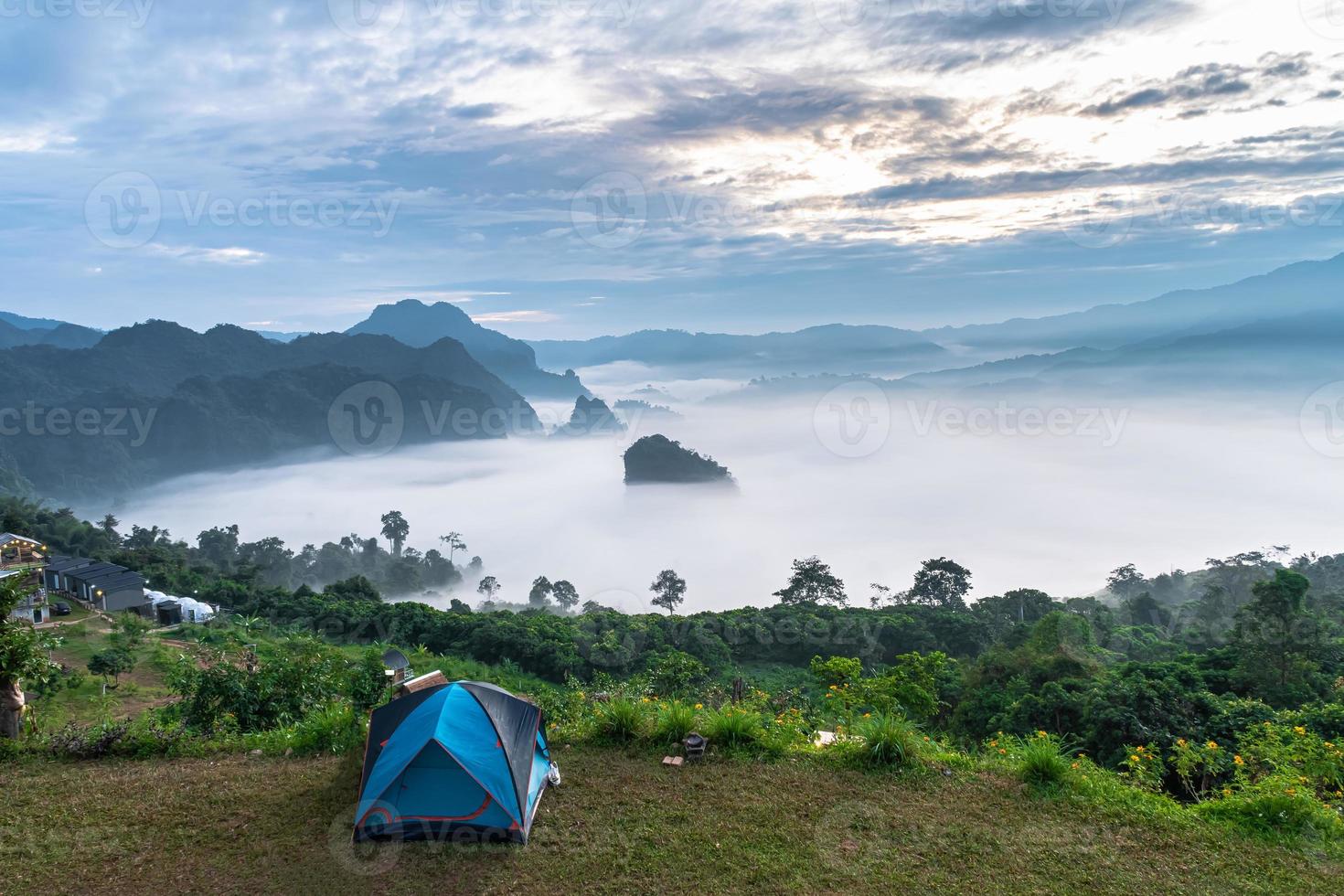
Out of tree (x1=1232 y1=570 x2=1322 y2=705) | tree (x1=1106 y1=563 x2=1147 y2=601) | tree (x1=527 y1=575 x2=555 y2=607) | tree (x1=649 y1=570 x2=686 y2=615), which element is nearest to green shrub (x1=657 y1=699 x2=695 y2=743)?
tree (x1=1232 y1=570 x2=1322 y2=705)

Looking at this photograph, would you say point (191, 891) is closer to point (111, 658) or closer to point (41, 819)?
point (41, 819)

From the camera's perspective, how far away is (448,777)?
621 cm

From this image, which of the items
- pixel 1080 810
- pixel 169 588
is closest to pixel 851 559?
pixel 169 588

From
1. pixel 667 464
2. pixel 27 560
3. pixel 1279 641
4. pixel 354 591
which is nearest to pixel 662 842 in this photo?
pixel 1279 641

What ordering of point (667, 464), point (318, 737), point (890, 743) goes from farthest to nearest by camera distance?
point (667, 464), point (318, 737), point (890, 743)

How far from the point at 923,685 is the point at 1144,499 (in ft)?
550

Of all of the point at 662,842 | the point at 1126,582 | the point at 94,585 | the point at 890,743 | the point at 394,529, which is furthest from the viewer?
the point at 394,529

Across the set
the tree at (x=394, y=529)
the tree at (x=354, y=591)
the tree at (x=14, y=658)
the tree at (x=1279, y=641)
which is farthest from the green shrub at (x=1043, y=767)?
the tree at (x=394, y=529)

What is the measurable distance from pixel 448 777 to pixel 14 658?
5886 millimetres

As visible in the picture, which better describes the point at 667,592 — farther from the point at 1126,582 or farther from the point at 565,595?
the point at 1126,582

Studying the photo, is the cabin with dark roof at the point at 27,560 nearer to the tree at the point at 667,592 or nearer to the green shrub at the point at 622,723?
the green shrub at the point at 622,723

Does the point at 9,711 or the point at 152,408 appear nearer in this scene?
the point at 9,711

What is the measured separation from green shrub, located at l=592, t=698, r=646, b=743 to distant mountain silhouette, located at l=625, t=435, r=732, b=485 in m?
138

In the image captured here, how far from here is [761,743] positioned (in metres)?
7.79
